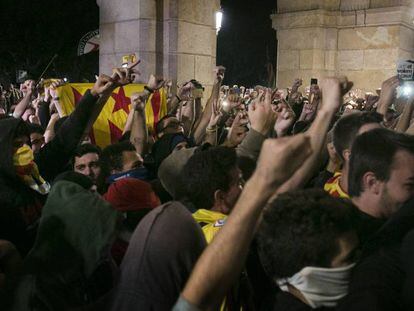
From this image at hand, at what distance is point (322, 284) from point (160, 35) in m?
7.03

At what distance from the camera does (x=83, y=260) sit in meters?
1.79

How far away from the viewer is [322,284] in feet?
5.55

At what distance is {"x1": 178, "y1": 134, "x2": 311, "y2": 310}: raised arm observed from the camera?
146 cm

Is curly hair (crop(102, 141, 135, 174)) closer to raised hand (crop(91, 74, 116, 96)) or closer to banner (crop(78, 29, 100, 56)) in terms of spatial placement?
raised hand (crop(91, 74, 116, 96))

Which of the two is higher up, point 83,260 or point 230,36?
point 230,36

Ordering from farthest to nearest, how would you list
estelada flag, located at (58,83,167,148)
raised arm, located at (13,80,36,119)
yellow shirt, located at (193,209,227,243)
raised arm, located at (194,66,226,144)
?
estelada flag, located at (58,83,167,148), raised arm, located at (194,66,226,144), raised arm, located at (13,80,36,119), yellow shirt, located at (193,209,227,243)

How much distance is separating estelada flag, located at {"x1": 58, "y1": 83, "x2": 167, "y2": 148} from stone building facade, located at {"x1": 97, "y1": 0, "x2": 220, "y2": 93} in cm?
182

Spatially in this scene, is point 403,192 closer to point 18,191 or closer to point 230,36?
point 18,191

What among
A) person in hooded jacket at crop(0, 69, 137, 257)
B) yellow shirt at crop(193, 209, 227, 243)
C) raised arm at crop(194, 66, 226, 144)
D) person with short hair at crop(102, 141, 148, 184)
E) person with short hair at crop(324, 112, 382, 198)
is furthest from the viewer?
raised arm at crop(194, 66, 226, 144)

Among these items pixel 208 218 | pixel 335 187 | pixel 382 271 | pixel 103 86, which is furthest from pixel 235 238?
pixel 103 86

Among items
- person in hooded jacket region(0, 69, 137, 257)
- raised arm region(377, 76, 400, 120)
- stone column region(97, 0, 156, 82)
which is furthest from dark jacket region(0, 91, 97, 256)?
stone column region(97, 0, 156, 82)

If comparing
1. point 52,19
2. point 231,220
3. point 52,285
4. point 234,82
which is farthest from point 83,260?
A: point 234,82

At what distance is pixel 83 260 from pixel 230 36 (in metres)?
37.7

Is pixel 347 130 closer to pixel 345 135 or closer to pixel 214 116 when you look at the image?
pixel 345 135
